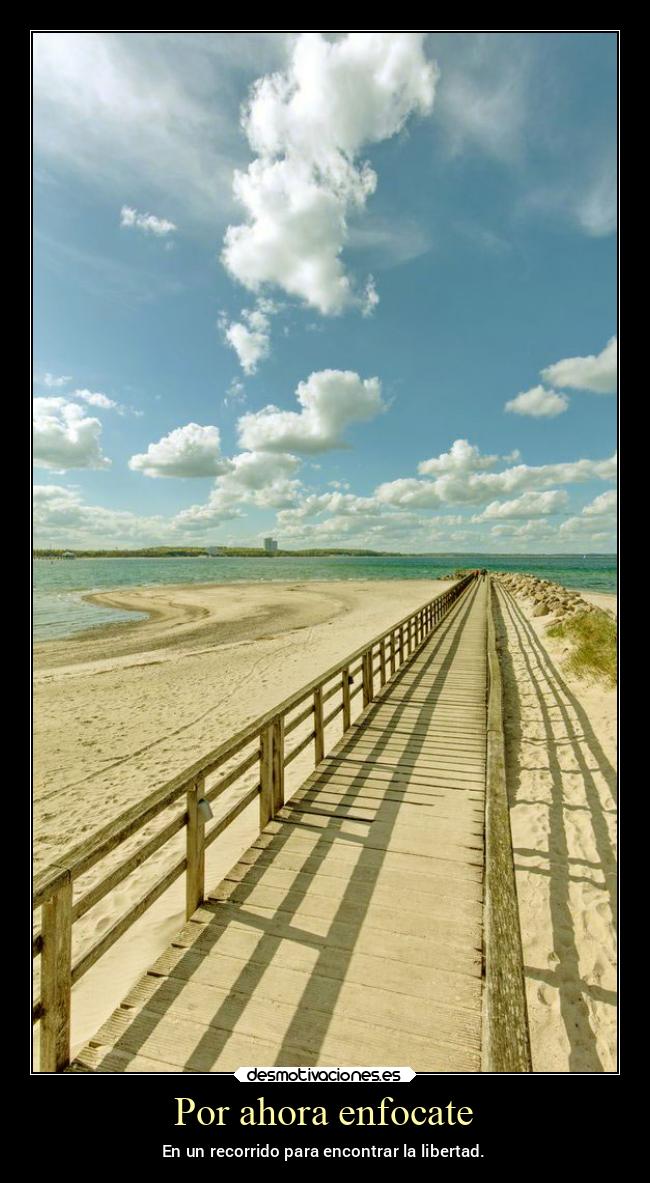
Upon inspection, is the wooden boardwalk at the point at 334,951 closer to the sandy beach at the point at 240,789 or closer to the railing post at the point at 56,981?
the railing post at the point at 56,981

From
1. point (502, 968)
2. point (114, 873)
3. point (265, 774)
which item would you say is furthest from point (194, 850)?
point (502, 968)

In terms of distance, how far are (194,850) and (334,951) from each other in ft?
3.93

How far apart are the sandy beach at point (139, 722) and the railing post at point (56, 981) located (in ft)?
2.85

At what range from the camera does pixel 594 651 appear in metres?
12.7

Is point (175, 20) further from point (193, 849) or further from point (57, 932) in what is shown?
point (193, 849)

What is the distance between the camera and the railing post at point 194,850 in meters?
3.37

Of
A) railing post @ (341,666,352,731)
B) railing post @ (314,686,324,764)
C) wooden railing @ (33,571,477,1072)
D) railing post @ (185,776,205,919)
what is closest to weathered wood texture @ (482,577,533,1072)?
wooden railing @ (33,571,477,1072)

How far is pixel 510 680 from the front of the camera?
1327cm

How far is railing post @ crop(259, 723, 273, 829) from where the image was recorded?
4621 millimetres

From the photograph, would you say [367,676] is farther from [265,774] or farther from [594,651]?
[594,651]

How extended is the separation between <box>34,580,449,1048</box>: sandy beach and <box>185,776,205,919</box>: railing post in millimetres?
668

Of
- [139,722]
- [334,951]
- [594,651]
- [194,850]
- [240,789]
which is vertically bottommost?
[139,722]

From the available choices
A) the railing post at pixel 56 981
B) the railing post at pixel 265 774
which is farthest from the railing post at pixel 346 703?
the railing post at pixel 56 981
